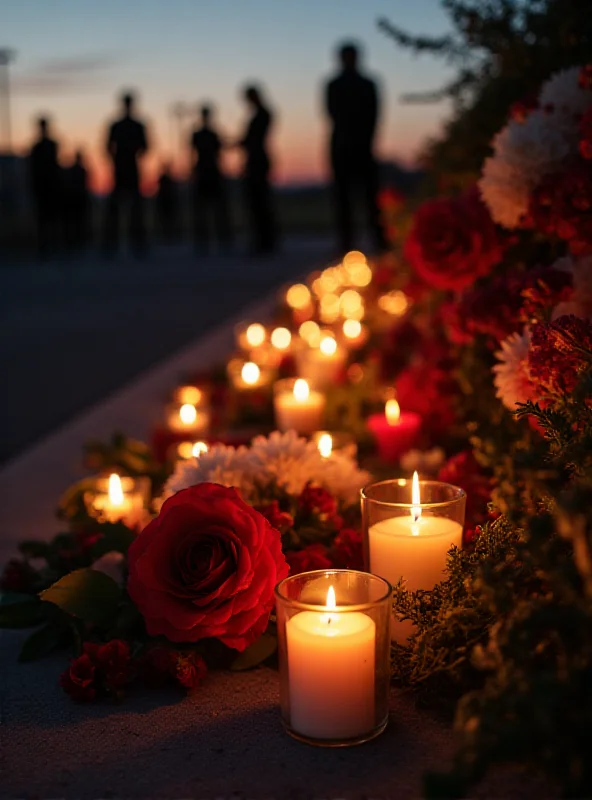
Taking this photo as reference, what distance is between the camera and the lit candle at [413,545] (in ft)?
5.38

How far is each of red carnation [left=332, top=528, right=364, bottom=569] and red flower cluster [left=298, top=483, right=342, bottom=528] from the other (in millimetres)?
54

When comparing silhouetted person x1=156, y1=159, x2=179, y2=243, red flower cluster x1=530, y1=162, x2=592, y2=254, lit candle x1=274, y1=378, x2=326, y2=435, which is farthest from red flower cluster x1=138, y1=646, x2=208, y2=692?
silhouetted person x1=156, y1=159, x2=179, y2=243

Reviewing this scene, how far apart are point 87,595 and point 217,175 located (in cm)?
1248

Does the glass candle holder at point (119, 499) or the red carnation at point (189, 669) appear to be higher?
the glass candle holder at point (119, 499)

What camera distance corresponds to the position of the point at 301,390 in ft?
10.4

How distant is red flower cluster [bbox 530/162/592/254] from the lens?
1.98 m

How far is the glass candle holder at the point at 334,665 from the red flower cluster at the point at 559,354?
0.43 m

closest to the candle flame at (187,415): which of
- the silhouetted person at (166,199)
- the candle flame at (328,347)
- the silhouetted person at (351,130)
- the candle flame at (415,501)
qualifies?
the candle flame at (328,347)

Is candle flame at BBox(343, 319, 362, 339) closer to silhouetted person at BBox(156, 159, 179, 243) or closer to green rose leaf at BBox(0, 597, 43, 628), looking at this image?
green rose leaf at BBox(0, 597, 43, 628)

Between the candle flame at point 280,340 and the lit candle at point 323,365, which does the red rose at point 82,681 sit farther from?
the candle flame at point 280,340

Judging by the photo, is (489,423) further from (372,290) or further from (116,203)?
(116,203)

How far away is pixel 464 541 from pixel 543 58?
1564 mm

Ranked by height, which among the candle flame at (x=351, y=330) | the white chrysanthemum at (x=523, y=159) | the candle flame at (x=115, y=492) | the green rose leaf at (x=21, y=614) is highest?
the white chrysanthemum at (x=523, y=159)

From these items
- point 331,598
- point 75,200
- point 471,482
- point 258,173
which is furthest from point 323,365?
point 75,200
